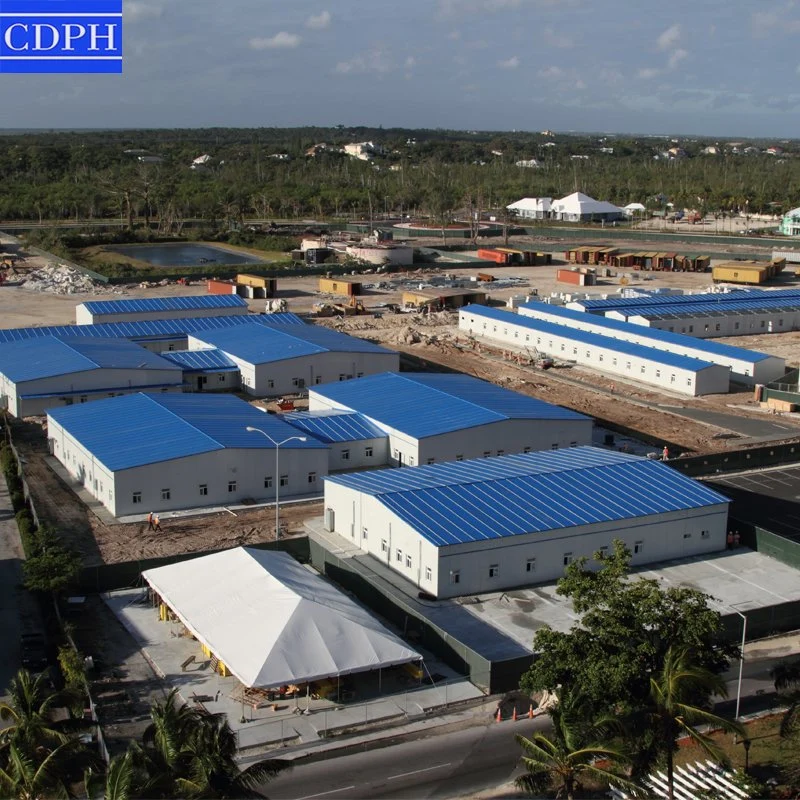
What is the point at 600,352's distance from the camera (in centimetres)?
4778

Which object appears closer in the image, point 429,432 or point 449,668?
point 449,668

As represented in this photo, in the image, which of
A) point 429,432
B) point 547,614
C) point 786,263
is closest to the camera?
point 547,614

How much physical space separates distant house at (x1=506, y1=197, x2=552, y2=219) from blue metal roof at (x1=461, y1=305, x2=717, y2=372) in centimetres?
6431

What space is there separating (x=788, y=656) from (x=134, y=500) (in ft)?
53.5

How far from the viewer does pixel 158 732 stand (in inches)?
539

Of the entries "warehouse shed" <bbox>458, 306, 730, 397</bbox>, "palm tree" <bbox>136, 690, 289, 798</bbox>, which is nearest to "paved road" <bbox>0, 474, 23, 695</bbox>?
"palm tree" <bbox>136, 690, 289, 798</bbox>

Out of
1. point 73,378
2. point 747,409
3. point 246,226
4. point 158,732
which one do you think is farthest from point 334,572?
point 246,226

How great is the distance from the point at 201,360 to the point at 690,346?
20.2 metres

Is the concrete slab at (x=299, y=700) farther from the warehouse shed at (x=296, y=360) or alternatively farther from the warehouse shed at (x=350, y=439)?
the warehouse shed at (x=296, y=360)

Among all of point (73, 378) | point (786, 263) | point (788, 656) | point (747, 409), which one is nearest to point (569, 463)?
point (788, 656)

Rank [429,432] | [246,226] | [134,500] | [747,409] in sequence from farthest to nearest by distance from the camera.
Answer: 1. [246,226]
2. [747,409]
3. [429,432]
4. [134,500]

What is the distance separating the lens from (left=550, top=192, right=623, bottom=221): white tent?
116m

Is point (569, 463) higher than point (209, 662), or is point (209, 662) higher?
point (569, 463)

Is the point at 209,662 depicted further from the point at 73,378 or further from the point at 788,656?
the point at 73,378
